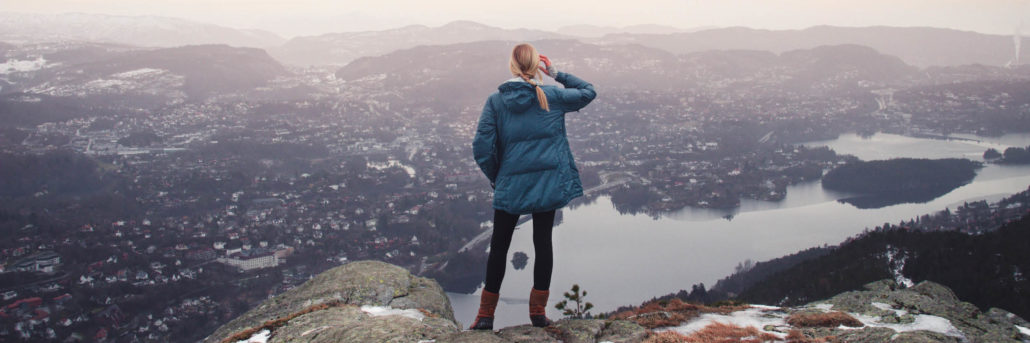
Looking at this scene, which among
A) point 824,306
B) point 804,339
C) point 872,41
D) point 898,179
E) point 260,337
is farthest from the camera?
point 872,41

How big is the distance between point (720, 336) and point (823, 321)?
929 mm

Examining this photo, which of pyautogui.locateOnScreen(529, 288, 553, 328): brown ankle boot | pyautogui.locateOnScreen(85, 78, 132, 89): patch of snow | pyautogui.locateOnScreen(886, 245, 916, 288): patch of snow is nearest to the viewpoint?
pyautogui.locateOnScreen(529, 288, 553, 328): brown ankle boot

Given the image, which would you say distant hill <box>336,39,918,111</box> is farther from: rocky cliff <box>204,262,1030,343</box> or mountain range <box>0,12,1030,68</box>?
rocky cliff <box>204,262,1030,343</box>

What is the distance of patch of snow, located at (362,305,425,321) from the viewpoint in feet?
13.2

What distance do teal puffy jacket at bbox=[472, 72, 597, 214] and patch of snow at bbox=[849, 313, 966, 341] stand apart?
2.54 metres

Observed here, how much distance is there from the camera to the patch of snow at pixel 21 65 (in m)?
48.7

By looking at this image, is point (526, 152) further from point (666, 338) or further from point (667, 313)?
point (667, 313)

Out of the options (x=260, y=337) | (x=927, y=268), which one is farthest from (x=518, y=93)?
(x=927, y=268)

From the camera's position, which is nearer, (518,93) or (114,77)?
(518,93)

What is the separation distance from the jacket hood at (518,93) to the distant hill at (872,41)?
317ft

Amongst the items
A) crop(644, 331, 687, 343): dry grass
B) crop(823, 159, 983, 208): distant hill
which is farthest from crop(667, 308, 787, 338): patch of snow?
crop(823, 159, 983, 208): distant hill

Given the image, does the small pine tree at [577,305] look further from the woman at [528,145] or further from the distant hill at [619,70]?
the distant hill at [619,70]

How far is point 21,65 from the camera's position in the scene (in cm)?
5031

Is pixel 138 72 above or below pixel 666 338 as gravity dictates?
below
